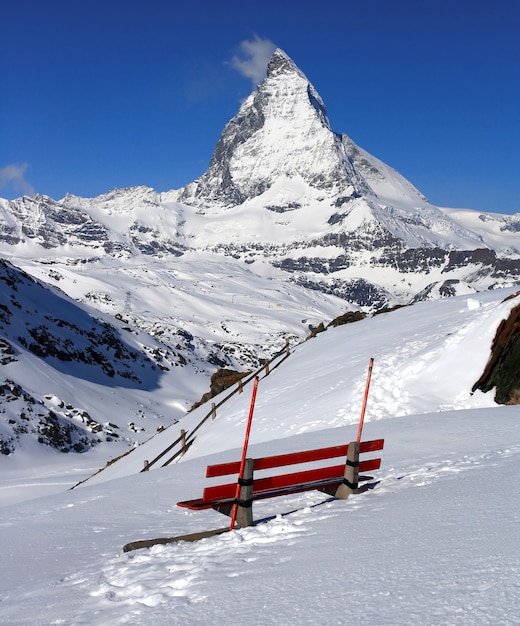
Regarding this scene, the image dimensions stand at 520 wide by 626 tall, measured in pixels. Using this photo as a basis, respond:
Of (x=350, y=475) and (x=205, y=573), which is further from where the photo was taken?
(x=350, y=475)

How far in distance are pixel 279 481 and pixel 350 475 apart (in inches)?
49.9

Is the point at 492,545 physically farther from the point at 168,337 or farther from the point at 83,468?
the point at 168,337

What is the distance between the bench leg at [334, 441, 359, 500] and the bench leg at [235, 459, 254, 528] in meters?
1.72

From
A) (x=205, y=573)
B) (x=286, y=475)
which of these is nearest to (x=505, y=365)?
(x=286, y=475)

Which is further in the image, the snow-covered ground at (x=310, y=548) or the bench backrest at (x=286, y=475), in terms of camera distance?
the bench backrest at (x=286, y=475)

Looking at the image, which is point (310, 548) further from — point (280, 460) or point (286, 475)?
point (286, 475)

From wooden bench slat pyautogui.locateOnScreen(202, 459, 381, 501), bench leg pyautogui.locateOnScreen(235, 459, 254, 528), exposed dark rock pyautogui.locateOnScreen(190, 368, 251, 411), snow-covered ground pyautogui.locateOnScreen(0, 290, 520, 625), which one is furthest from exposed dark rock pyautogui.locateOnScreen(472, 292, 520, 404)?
exposed dark rock pyautogui.locateOnScreen(190, 368, 251, 411)

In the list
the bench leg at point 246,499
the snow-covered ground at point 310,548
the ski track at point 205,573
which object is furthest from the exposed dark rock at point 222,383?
the bench leg at point 246,499

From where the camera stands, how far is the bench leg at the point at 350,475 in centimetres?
886

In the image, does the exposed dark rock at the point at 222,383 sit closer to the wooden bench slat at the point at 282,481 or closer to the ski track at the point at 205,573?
the wooden bench slat at the point at 282,481

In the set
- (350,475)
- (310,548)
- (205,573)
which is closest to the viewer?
(205,573)

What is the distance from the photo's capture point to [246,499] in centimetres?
781

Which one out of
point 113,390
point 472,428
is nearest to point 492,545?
point 472,428

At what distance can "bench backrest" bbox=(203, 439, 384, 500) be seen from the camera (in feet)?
25.1
